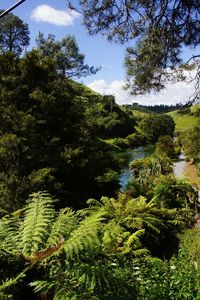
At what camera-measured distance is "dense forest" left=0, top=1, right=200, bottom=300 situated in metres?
3.53

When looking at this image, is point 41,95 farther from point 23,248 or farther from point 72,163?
point 23,248

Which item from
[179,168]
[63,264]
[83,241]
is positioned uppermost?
[83,241]

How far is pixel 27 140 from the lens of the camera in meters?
12.3

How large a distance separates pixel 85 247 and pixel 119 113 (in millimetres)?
97311

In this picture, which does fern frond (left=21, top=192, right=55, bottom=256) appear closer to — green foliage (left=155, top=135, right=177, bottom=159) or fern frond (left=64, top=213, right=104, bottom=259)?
fern frond (left=64, top=213, right=104, bottom=259)

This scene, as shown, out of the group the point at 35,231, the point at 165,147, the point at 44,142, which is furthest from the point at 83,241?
the point at 165,147

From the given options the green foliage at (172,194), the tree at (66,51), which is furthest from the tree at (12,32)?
the green foliage at (172,194)

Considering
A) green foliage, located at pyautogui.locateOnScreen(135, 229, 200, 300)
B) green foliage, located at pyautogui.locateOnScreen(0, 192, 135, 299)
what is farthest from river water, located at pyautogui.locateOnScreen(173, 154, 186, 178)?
green foliage, located at pyautogui.locateOnScreen(0, 192, 135, 299)

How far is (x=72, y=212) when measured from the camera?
182 inches

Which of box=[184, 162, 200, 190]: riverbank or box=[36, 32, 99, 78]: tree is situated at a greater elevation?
box=[36, 32, 99, 78]: tree

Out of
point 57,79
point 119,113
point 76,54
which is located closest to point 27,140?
point 57,79

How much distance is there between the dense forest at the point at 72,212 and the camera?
3528mm

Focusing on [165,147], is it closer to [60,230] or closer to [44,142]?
[44,142]

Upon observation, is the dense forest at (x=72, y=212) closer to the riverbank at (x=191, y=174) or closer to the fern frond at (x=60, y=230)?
the fern frond at (x=60, y=230)
